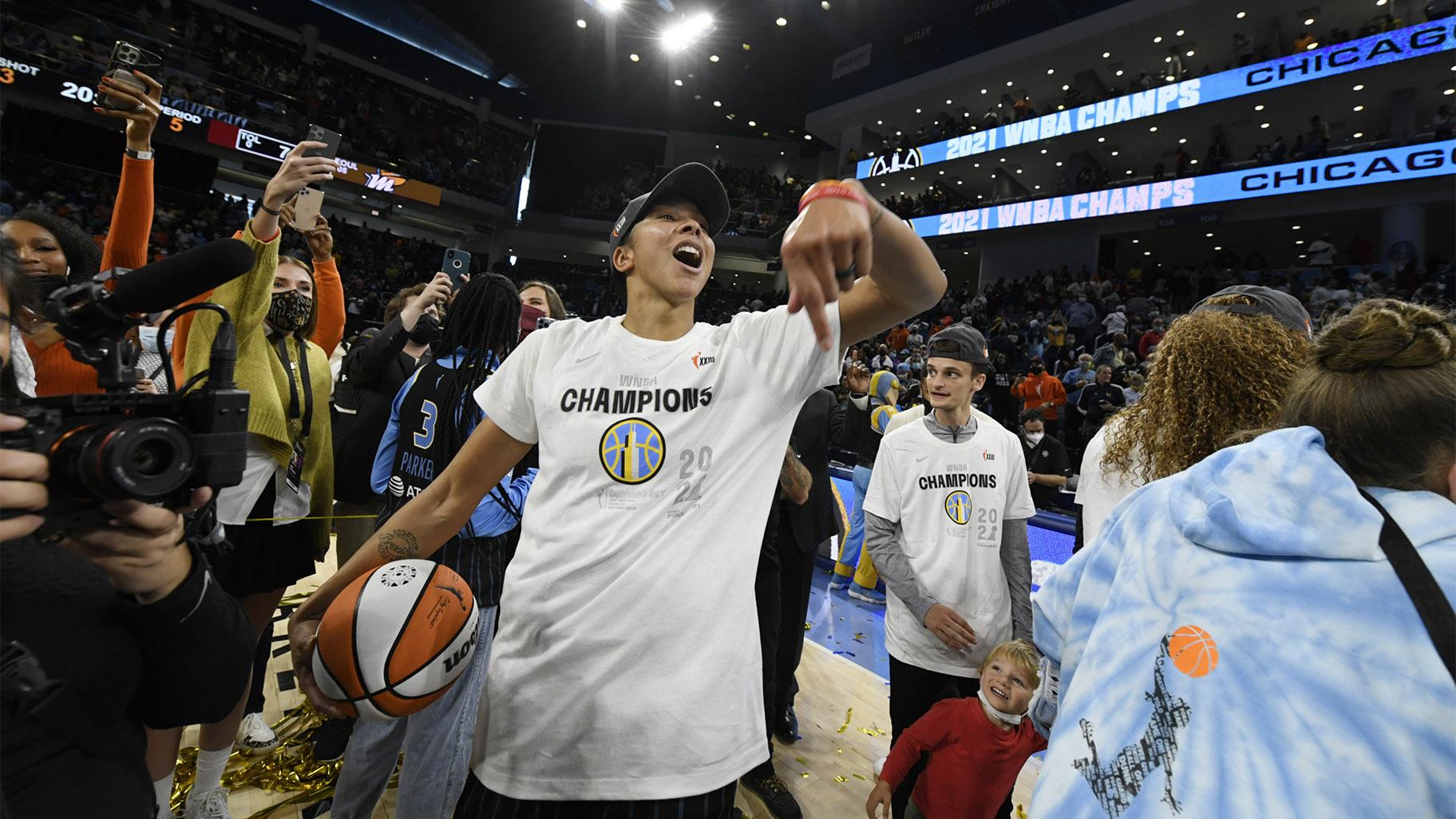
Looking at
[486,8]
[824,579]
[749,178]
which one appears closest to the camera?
[824,579]

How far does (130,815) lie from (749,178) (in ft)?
91.0

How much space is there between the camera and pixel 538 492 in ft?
4.57

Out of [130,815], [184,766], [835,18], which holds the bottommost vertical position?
[184,766]

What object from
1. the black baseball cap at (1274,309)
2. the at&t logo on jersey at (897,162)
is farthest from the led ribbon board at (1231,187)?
the black baseball cap at (1274,309)

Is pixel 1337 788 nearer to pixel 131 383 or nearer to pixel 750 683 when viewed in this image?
pixel 750 683

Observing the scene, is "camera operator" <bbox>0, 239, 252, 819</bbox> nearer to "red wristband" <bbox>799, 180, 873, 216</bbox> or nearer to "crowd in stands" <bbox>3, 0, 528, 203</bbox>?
"red wristband" <bbox>799, 180, 873, 216</bbox>

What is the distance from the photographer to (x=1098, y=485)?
1.85 metres

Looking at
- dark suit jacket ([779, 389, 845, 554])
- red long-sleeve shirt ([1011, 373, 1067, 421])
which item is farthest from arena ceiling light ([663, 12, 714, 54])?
dark suit jacket ([779, 389, 845, 554])

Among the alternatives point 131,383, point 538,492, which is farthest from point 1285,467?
point 131,383

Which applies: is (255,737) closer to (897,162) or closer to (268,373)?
(268,373)

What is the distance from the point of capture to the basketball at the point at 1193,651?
889 mm

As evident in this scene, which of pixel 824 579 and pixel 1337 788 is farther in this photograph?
pixel 824 579

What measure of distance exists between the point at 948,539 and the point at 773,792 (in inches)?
55.2

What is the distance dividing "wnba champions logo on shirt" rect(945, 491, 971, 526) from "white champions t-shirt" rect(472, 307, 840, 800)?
130cm
